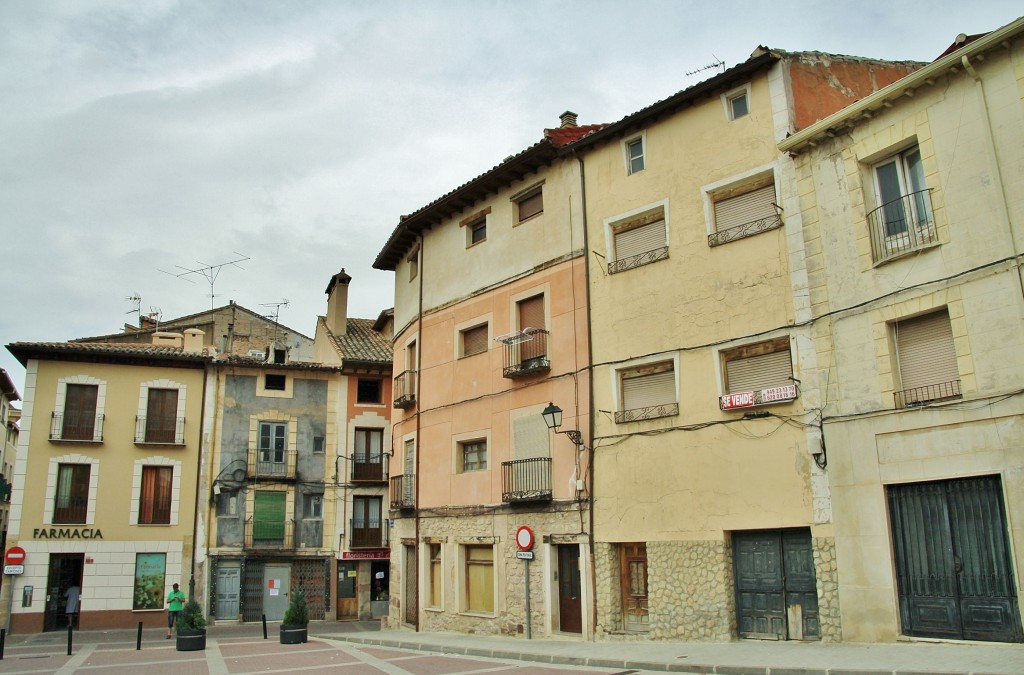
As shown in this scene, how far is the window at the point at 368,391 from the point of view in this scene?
33688 millimetres

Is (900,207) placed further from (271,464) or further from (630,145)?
(271,464)

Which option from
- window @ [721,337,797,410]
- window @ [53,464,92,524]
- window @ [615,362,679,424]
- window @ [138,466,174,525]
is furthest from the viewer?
window @ [138,466,174,525]

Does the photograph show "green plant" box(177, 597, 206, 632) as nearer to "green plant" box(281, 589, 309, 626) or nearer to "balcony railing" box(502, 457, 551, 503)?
"green plant" box(281, 589, 309, 626)

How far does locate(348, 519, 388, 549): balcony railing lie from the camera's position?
105ft

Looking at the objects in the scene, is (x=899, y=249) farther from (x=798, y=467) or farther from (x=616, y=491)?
(x=616, y=491)

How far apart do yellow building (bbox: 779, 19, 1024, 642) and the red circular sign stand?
82.5 ft

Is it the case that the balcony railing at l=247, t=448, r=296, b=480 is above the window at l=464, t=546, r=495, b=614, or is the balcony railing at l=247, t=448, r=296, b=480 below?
above

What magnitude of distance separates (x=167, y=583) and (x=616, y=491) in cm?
1890

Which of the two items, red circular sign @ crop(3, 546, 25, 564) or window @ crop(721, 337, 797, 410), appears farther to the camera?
red circular sign @ crop(3, 546, 25, 564)

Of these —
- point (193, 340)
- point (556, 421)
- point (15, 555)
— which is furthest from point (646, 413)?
point (193, 340)

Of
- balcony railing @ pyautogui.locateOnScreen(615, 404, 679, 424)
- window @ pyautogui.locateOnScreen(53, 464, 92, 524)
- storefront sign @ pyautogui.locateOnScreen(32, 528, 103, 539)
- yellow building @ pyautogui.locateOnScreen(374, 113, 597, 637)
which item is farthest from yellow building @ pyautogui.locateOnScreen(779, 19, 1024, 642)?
window @ pyautogui.locateOnScreen(53, 464, 92, 524)

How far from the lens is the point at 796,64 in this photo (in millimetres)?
16312

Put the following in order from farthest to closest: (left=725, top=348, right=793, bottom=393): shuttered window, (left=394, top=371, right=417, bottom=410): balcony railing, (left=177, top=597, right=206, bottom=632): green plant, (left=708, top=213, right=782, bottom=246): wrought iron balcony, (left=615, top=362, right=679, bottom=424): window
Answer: (left=394, top=371, right=417, bottom=410): balcony railing, (left=177, top=597, right=206, bottom=632): green plant, (left=615, top=362, right=679, bottom=424): window, (left=708, top=213, right=782, bottom=246): wrought iron balcony, (left=725, top=348, right=793, bottom=393): shuttered window

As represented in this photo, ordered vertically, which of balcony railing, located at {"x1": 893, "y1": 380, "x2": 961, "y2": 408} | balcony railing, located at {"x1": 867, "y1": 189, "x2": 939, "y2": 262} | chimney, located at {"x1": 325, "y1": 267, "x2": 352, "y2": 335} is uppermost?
chimney, located at {"x1": 325, "y1": 267, "x2": 352, "y2": 335}
